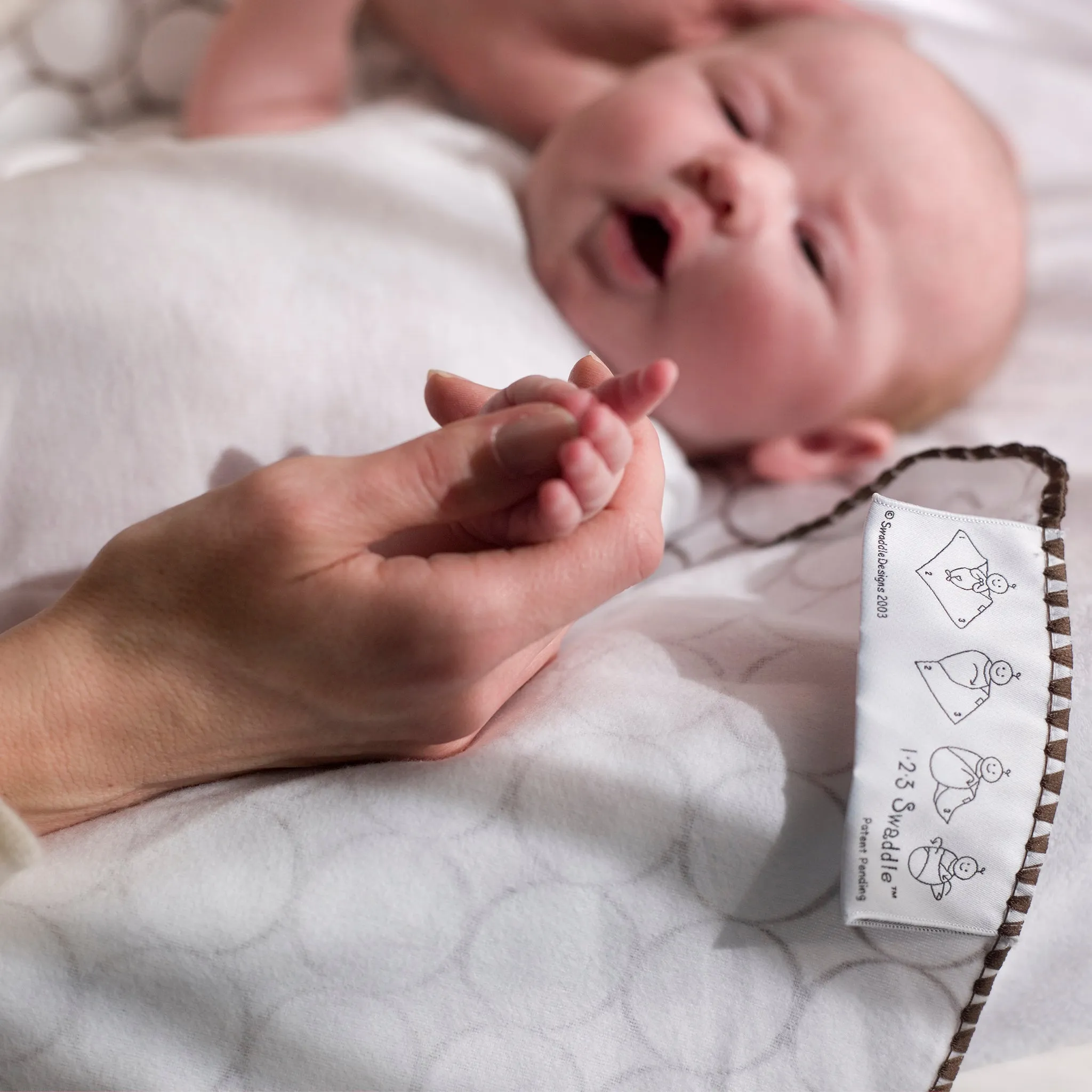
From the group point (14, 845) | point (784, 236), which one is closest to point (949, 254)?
point (784, 236)

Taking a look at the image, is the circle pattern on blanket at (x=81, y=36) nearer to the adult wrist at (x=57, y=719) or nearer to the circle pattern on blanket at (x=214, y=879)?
the adult wrist at (x=57, y=719)

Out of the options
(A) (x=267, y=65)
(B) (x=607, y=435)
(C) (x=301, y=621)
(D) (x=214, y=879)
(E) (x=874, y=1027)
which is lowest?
(E) (x=874, y=1027)

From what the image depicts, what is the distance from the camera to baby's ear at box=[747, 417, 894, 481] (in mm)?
1172

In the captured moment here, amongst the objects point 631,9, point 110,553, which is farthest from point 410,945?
point 631,9

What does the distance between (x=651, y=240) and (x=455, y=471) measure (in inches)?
24.0

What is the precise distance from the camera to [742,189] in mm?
1025

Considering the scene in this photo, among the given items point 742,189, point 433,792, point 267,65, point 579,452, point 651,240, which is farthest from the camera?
point 267,65

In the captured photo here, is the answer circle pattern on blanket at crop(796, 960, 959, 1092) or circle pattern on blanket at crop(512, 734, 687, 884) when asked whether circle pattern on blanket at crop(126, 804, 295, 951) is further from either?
circle pattern on blanket at crop(796, 960, 959, 1092)

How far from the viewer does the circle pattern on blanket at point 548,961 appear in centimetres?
64

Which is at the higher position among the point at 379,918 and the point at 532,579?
the point at 532,579

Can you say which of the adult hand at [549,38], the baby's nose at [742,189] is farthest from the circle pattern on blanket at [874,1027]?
the adult hand at [549,38]

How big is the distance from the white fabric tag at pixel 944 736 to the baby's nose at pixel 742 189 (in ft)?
1.45

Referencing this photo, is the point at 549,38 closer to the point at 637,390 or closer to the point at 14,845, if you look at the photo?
the point at 637,390

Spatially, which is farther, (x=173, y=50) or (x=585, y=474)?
(x=173, y=50)
